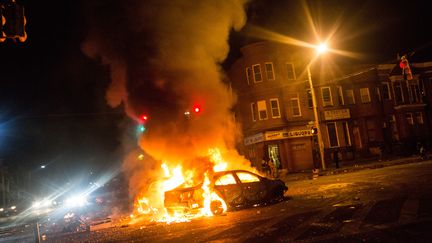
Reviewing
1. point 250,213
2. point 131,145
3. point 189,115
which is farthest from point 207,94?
point 131,145

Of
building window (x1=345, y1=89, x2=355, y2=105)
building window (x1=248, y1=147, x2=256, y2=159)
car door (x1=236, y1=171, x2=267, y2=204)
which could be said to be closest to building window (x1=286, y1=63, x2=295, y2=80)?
building window (x1=345, y1=89, x2=355, y2=105)

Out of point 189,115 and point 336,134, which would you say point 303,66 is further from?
point 189,115

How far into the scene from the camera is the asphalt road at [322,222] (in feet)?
21.9

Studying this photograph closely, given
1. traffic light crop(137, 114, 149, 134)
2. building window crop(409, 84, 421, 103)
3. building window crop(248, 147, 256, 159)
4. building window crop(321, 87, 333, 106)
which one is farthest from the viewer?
building window crop(409, 84, 421, 103)

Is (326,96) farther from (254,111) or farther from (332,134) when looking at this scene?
(254,111)

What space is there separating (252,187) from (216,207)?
4.52 ft

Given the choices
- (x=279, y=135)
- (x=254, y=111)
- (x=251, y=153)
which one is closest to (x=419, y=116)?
(x=279, y=135)

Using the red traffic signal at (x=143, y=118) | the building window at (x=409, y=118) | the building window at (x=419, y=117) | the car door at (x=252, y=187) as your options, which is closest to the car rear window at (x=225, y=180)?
the car door at (x=252, y=187)

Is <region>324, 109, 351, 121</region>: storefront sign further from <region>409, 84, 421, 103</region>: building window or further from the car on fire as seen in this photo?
the car on fire

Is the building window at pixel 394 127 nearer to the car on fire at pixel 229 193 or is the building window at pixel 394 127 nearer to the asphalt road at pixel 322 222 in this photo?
the asphalt road at pixel 322 222

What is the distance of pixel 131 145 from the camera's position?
38062 mm

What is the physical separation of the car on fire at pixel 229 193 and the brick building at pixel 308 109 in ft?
56.8

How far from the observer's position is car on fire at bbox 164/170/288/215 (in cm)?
1134

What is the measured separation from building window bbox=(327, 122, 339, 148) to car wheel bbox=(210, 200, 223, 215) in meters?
22.0
